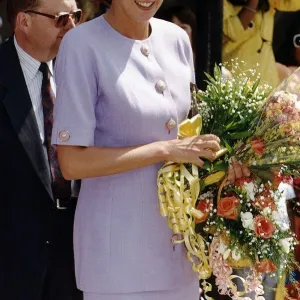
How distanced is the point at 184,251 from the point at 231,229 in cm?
20

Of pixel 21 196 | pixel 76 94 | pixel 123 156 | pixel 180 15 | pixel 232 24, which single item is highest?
pixel 76 94

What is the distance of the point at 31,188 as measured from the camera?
3516 millimetres

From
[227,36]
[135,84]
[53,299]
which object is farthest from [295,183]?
[135,84]

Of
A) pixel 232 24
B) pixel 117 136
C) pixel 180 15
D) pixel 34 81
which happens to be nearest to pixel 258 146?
pixel 117 136

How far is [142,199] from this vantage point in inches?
122

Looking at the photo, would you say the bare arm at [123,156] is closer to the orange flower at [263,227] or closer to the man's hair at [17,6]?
the orange flower at [263,227]

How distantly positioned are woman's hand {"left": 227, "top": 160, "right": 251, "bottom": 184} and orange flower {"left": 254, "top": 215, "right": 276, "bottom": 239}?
0.16m

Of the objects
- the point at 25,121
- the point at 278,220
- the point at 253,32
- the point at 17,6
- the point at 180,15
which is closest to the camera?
the point at 278,220

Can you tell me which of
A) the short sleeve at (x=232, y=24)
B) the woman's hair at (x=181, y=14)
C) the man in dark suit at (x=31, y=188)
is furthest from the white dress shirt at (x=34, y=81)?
the short sleeve at (x=232, y=24)

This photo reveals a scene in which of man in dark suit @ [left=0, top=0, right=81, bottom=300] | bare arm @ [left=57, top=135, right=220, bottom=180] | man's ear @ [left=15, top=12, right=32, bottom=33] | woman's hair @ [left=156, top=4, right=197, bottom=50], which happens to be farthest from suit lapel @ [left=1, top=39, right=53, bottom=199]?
woman's hair @ [left=156, top=4, right=197, bottom=50]

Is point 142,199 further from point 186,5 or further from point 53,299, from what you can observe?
point 186,5

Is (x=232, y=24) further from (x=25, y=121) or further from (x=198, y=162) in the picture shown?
(x=198, y=162)

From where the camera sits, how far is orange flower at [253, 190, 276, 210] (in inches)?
124

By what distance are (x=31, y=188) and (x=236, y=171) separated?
87 centimetres
